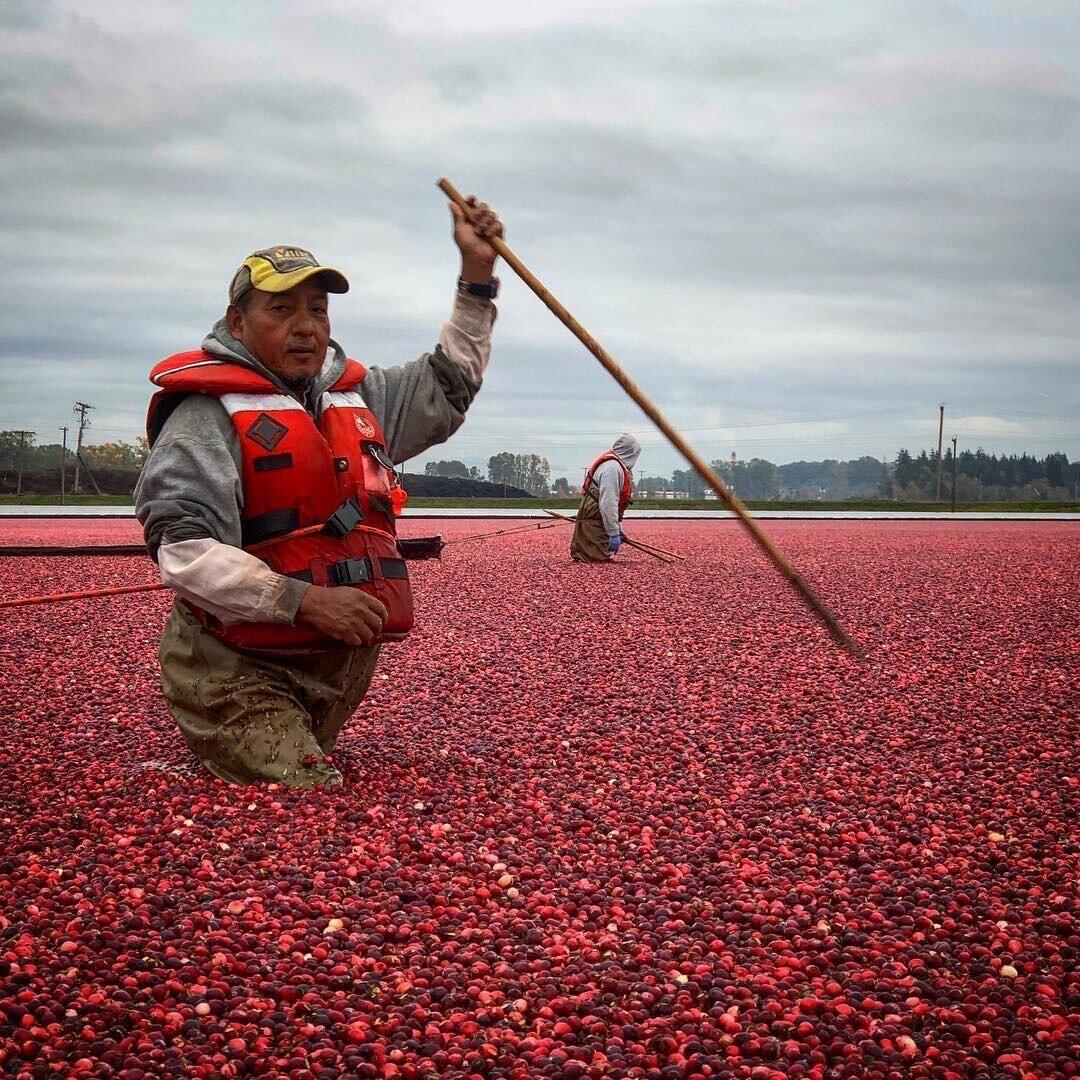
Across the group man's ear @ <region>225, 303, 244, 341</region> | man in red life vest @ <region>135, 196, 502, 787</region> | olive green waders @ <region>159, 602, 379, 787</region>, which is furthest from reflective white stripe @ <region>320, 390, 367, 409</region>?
olive green waders @ <region>159, 602, 379, 787</region>

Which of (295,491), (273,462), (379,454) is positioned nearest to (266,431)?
(273,462)

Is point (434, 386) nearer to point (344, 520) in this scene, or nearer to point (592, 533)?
point (344, 520)

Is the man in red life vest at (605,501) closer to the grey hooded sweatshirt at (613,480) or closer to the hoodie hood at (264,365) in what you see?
the grey hooded sweatshirt at (613,480)

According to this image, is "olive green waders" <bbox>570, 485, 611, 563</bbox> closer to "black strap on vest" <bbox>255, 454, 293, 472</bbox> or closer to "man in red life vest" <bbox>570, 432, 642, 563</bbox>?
"man in red life vest" <bbox>570, 432, 642, 563</bbox>

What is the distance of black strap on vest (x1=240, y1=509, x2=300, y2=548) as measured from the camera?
494cm

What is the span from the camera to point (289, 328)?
5016 millimetres

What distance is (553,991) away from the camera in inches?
135

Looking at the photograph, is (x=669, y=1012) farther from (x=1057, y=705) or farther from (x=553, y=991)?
(x=1057, y=705)

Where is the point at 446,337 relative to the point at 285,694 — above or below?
above

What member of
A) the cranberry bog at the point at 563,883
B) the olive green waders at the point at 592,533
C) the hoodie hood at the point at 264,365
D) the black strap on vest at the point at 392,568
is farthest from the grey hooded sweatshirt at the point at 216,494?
the olive green waders at the point at 592,533

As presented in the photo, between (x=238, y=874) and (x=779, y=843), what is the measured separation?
2124 mm

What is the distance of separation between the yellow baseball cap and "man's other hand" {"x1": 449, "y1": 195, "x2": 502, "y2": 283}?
0.55 m

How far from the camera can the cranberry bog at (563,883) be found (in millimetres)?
3182

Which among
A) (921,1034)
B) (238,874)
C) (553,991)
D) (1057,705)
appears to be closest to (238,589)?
(238,874)
